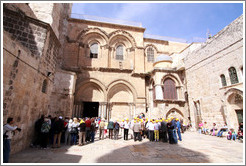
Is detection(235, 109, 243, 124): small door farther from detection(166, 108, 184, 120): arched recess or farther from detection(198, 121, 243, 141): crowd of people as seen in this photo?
detection(166, 108, 184, 120): arched recess

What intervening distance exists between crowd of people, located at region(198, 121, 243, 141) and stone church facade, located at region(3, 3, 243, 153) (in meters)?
0.52

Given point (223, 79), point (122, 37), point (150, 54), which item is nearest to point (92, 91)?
point (122, 37)

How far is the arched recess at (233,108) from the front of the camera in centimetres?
905

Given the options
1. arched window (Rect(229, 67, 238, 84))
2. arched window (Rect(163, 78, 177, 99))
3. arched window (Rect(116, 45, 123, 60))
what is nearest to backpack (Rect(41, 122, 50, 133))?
arched window (Rect(163, 78, 177, 99))

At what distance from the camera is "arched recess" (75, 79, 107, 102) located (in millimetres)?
13550

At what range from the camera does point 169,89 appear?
14.3 meters

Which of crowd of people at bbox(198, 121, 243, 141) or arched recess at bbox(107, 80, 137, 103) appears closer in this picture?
crowd of people at bbox(198, 121, 243, 141)

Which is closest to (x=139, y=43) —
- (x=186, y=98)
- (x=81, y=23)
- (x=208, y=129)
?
(x=81, y=23)

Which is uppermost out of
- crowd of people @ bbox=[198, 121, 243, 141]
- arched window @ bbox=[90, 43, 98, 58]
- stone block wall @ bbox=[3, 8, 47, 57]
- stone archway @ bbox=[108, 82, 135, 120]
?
arched window @ bbox=[90, 43, 98, 58]

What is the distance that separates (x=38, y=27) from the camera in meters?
6.18

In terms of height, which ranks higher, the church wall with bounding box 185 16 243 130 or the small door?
the church wall with bounding box 185 16 243 130

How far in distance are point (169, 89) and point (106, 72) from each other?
703 cm

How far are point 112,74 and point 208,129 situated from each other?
33.0 feet

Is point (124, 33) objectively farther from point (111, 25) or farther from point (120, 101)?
point (120, 101)
